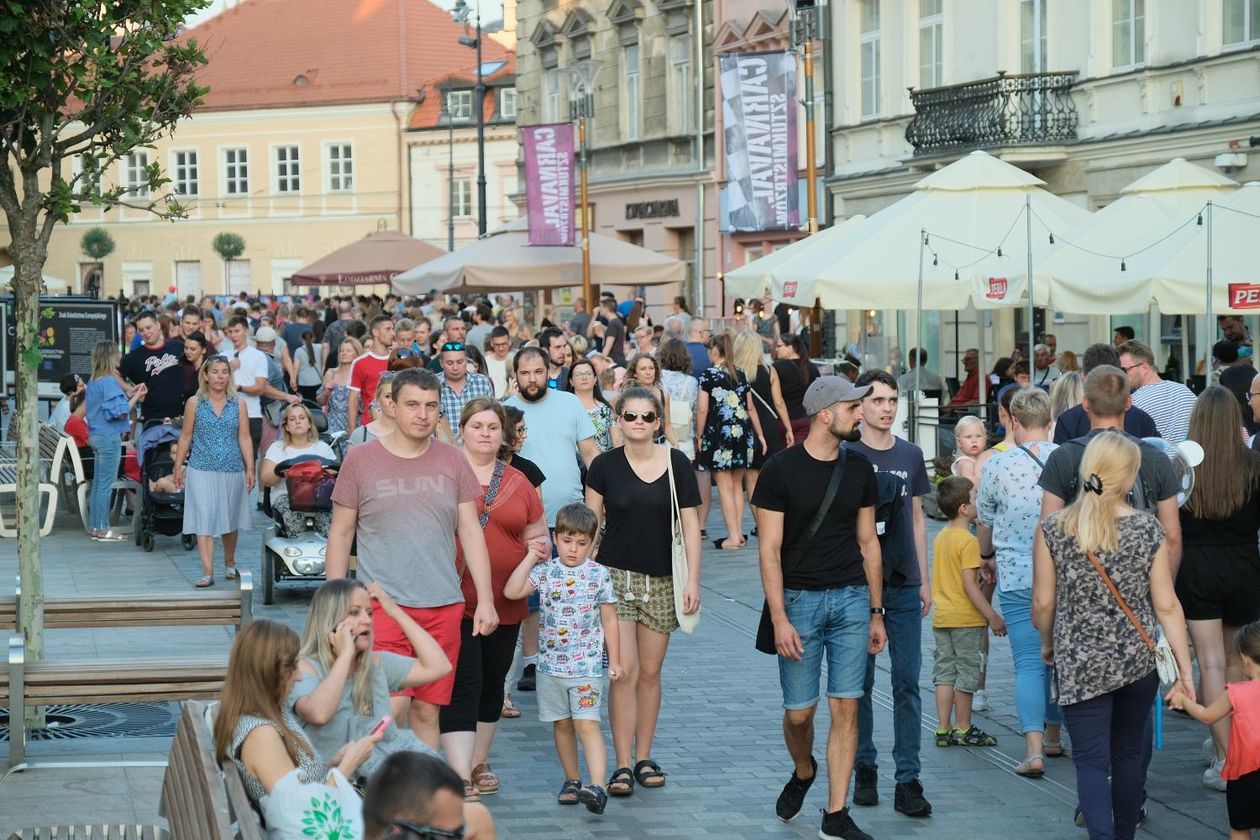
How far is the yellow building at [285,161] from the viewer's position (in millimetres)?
76062

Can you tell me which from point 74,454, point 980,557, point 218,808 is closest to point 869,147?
point 74,454

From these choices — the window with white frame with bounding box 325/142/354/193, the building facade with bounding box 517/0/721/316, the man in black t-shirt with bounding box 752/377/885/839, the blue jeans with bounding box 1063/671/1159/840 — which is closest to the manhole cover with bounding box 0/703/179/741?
the man in black t-shirt with bounding box 752/377/885/839

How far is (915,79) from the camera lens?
98.9ft

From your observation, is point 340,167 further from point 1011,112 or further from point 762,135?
point 1011,112

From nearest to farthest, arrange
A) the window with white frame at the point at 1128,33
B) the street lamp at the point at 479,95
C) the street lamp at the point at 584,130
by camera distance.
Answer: the window with white frame at the point at 1128,33 < the street lamp at the point at 584,130 < the street lamp at the point at 479,95

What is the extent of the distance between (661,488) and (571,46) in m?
38.0

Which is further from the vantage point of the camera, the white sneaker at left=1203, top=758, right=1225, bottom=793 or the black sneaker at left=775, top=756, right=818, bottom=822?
the white sneaker at left=1203, top=758, right=1225, bottom=793

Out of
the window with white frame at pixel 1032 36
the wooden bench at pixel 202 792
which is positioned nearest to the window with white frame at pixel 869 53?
the window with white frame at pixel 1032 36

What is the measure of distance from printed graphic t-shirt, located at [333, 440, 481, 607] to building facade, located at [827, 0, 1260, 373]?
574 inches

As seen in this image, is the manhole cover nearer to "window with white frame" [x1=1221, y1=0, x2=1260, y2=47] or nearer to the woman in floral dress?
the woman in floral dress

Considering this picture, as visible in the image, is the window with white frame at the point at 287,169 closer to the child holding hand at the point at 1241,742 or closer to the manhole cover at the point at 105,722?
the manhole cover at the point at 105,722

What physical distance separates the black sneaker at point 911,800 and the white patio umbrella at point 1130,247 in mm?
7758

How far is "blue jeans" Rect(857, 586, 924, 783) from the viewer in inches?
312

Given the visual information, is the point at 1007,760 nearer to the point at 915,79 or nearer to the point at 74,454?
the point at 74,454
